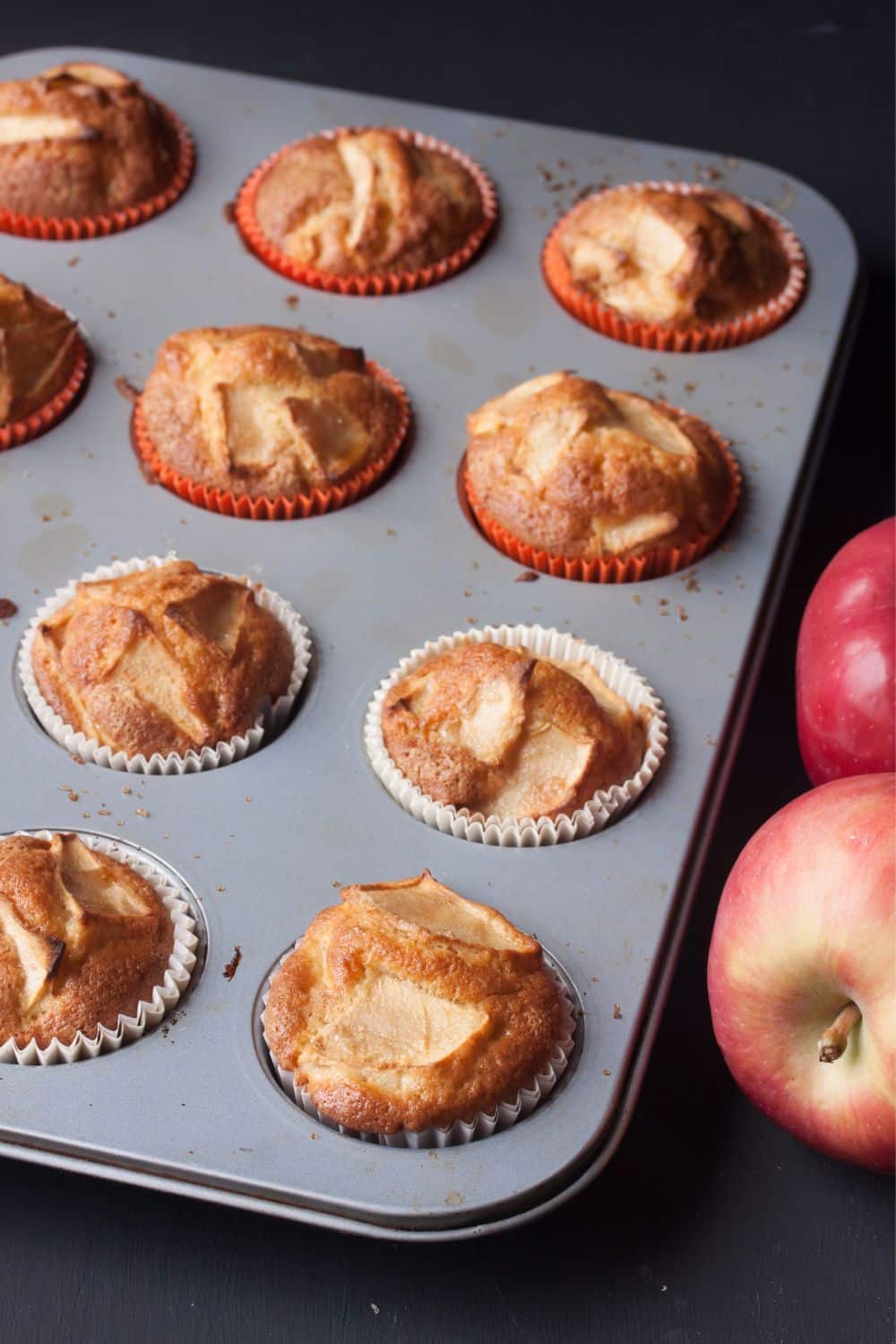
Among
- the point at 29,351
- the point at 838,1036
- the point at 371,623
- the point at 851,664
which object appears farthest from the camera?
the point at 29,351

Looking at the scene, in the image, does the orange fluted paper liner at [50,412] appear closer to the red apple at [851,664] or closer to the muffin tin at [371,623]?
the muffin tin at [371,623]

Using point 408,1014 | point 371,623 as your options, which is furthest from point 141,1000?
point 371,623

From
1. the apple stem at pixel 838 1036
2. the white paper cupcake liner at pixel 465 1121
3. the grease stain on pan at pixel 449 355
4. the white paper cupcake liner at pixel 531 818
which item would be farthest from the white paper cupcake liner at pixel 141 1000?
the grease stain on pan at pixel 449 355

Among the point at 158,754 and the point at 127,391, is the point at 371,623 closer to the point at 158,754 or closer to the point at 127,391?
the point at 158,754

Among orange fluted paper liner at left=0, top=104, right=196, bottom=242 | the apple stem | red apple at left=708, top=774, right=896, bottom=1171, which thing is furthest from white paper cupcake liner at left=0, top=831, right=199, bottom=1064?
orange fluted paper liner at left=0, top=104, right=196, bottom=242

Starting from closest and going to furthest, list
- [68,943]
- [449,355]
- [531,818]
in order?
[68,943] → [531,818] → [449,355]

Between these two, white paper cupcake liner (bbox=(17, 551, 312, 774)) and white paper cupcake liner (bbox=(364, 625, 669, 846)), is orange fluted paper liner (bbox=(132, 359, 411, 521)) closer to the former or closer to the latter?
white paper cupcake liner (bbox=(17, 551, 312, 774))

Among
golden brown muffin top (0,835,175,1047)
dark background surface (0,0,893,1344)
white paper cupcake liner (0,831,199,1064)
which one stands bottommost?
dark background surface (0,0,893,1344)
